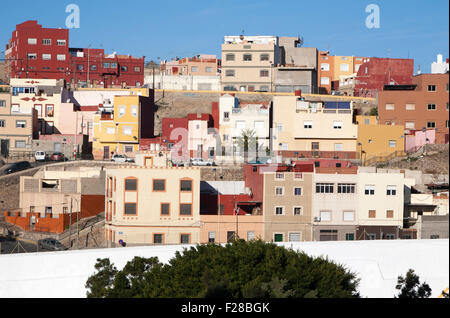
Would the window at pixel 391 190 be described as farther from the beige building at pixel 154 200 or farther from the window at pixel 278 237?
the beige building at pixel 154 200

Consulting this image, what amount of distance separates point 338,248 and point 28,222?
20.4 metres


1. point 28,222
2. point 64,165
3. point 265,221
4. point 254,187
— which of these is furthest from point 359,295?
point 64,165

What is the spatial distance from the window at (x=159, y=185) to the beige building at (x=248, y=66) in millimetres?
27026

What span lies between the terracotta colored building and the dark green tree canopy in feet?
111

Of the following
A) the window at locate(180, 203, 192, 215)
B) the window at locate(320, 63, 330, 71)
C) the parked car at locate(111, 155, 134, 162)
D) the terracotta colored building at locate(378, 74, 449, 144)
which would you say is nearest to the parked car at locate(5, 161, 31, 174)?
the parked car at locate(111, 155, 134, 162)

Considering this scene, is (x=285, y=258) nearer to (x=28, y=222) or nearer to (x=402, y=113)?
(x=28, y=222)

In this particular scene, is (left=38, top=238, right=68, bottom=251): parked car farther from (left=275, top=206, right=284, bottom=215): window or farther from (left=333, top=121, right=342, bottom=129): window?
(left=333, top=121, right=342, bottom=129): window

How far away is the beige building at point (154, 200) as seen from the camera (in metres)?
42.6

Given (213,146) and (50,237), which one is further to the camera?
(213,146)

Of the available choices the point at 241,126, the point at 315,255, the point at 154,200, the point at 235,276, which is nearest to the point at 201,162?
the point at 241,126

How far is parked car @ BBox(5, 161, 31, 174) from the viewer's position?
52875mm

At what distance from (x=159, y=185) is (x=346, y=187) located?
8708 millimetres

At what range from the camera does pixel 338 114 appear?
56750mm

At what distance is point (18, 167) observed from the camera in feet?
175
